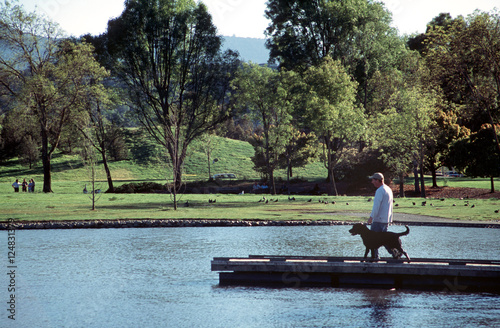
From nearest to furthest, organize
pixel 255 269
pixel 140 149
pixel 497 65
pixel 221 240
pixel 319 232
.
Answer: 1. pixel 255 269
2. pixel 221 240
3. pixel 319 232
4. pixel 497 65
5. pixel 140 149

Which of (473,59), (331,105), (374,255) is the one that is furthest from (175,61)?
(374,255)

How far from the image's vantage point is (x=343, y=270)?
14781mm

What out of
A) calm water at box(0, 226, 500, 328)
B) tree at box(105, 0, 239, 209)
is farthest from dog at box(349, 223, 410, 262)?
tree at box(105, 0, 239, 209)

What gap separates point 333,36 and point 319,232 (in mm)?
40421

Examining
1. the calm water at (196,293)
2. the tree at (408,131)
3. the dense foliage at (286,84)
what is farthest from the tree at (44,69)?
the calm water at (196,293)

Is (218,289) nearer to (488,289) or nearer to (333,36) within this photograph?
(488,289)

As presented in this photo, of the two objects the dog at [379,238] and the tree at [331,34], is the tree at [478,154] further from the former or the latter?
the dog at [379,238]

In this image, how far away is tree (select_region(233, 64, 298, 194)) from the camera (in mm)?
55688

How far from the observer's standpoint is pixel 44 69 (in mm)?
51750

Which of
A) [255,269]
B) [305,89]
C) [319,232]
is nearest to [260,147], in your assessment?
[305,89]

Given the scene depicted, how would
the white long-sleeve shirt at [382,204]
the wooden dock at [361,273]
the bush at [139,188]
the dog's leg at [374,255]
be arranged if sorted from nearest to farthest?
1. the white long-sleeve shirt at [382,204]
2. the wooden dock at [361,273]
3. the dog's leg at [374,255]
4. the bush at [139,188]

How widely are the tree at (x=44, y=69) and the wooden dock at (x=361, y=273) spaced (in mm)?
40420

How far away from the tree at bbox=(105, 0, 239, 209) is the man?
4239 cm

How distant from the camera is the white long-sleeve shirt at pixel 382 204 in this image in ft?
43.7
